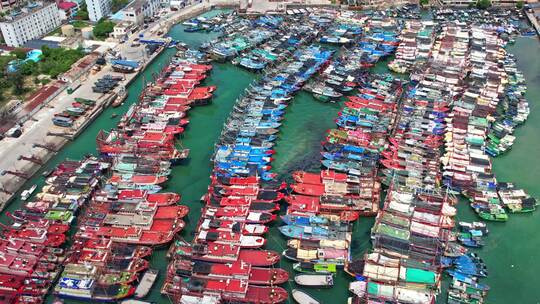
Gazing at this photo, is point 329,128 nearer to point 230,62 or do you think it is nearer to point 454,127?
point 454,127

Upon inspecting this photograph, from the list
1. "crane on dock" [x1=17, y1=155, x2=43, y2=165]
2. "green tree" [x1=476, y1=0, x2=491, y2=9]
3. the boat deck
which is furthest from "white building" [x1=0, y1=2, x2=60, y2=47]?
"green tree" [x1=476, y1=0, x2=491, y2=9]

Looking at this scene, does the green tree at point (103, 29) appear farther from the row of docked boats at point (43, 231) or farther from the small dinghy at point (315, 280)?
the small dinghy at point (315, 280)

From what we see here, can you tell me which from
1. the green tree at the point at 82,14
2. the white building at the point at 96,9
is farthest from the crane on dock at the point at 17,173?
the green tree at the point at 82,14

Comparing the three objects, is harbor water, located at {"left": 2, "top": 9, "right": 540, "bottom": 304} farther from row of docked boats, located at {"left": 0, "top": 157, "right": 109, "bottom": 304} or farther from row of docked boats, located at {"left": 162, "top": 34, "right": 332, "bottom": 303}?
row of docked boats, located at {"left": 0, "top": 157, "right": 109, "bottom": 304}

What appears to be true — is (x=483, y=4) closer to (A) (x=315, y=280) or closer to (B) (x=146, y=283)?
(A) (x=315, y=280)

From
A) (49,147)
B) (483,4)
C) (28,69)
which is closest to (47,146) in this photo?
(49,147)

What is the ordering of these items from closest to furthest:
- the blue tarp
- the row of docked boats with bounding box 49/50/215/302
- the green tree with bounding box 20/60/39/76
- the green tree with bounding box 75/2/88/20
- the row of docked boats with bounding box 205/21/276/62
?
the row of docked boats with bounding box 49/50/215/302 → the green tree with bounding box 20/60/39/76 → the blue tarp → the row of docked boats with bounding box 205/21/276/62 → the green tree with bounding box 75/2/88/20
